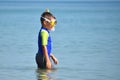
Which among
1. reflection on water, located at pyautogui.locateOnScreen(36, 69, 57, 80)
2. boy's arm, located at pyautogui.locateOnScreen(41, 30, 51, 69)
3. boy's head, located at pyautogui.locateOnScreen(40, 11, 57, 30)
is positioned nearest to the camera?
boy's arm, located at pyautogui.locateOnScreen(41, 30, 51, 69)

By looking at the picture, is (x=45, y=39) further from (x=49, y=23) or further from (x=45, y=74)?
(x=45, y=74)

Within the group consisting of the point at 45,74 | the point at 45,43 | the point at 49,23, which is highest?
the point at 49,23

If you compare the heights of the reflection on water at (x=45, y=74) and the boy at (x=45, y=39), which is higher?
the boy at (x=45, y=39)

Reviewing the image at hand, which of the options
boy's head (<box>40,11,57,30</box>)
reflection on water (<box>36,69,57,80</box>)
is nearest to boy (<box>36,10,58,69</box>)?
boy's head (<box>40,11,57,30</box>)

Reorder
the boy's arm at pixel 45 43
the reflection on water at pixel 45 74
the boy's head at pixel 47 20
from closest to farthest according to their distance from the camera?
the boy's arm at pixel 45 43
the boy's head at pixel 47 20
the reflection on water at pixel 45 74

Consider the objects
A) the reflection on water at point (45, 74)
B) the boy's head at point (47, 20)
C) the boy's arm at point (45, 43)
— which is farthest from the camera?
the reflection on water at point (45, 74)

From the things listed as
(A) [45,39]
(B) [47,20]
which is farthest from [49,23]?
(A) [45,39]

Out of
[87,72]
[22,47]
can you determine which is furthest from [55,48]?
[87,72]

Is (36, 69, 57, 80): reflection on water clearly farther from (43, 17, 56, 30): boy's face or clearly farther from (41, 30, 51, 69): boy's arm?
(43, 17, 56, 30): boy's face

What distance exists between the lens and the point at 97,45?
1922cm

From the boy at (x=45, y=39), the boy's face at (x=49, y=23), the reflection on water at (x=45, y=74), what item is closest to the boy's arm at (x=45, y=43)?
the boy at (x=45, y=39)

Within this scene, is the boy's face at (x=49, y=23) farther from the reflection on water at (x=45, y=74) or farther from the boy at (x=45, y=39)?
the reflection on water at (x=45, y=74)

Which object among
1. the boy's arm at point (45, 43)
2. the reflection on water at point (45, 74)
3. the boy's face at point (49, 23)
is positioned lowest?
the reflection on water at point (45, 74)

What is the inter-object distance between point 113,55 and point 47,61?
16.3 feet
